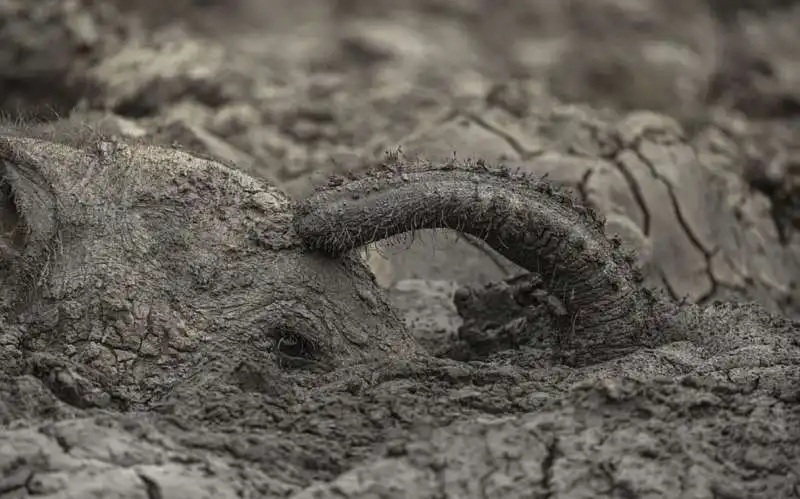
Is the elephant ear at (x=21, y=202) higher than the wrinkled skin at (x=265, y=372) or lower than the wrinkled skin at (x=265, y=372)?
higher

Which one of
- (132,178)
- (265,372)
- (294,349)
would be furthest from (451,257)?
(265,372)

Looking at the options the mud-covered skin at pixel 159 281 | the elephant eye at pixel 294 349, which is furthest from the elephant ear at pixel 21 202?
the elephant eye at pixel 294 349

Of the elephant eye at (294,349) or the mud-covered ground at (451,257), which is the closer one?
the mud-covered ground at (451,257)

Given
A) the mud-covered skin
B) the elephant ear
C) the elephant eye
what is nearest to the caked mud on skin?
the mud-covered skin

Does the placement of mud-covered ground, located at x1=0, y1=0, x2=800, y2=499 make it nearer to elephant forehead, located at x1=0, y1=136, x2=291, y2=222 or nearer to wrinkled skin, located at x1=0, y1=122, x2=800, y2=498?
wrinkled skin, located at x1=0, y1=122, x2=800, y2=498

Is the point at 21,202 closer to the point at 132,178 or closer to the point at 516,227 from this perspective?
the point at 132,178

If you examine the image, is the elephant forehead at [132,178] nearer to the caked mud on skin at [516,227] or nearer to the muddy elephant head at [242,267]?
the muddy elephant head at [242,267]

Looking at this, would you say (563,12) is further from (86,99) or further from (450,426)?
(450,426)
